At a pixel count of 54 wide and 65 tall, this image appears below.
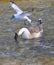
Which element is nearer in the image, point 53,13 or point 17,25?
point 17,25

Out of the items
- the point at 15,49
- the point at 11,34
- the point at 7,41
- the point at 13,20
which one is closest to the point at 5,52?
the point at 15,49

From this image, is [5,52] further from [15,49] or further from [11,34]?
[11,34]

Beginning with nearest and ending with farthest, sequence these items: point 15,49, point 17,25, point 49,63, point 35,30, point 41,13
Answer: point 49,63, point 15,49, point 35,30, point 17,25, point 41,13

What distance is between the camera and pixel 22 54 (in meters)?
12.3

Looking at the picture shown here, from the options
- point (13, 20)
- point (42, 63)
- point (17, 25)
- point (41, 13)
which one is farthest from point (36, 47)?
→ point (41, 13)

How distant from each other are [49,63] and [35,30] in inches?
182

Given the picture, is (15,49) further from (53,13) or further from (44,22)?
(53,13)

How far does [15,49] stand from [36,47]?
0.75m

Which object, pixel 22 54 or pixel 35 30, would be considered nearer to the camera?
pixel 22 54

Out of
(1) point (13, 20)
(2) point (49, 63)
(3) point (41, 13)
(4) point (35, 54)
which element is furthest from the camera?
(3) point (41, 13)

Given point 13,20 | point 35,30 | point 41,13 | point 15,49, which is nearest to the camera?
point 15,49

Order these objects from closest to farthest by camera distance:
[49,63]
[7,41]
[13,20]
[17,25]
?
1. [49,63]
2. [7,41]
3. [17,25]
4. [13,20]

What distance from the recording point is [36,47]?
521 inches

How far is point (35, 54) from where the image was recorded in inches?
481
